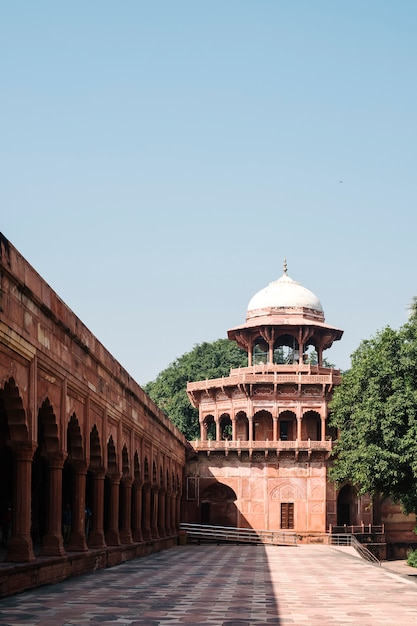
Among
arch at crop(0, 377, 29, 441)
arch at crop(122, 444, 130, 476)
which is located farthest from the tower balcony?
arch at crop(0, 377, 29, 441)

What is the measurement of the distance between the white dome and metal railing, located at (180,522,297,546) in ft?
39.4

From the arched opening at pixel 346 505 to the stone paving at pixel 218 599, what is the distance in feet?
81.3

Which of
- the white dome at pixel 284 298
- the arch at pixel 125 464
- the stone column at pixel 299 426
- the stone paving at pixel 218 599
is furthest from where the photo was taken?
the white dome at pixel 284 298

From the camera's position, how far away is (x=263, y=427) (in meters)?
48.8

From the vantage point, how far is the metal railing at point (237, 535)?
134 ft

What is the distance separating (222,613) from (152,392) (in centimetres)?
5744

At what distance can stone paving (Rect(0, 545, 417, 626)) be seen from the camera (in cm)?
1109

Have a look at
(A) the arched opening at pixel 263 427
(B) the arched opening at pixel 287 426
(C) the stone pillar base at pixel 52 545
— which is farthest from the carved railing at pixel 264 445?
(C) the stone pillar base at pixel 52 545

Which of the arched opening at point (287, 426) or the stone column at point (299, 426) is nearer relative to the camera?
the stone column at point (299, 426)

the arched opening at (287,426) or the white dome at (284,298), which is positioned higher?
the white dome at (284,298)

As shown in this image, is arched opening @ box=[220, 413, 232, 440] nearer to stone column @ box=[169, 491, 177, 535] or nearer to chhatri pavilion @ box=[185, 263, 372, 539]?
chhatri pavilion @ box=[185, 263, 372, 539]

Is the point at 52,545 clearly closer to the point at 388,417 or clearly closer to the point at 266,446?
the point at 388,417

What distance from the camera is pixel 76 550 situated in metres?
18.7

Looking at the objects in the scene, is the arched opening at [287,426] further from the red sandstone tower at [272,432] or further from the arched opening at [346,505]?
the arched opening at [346,505]
